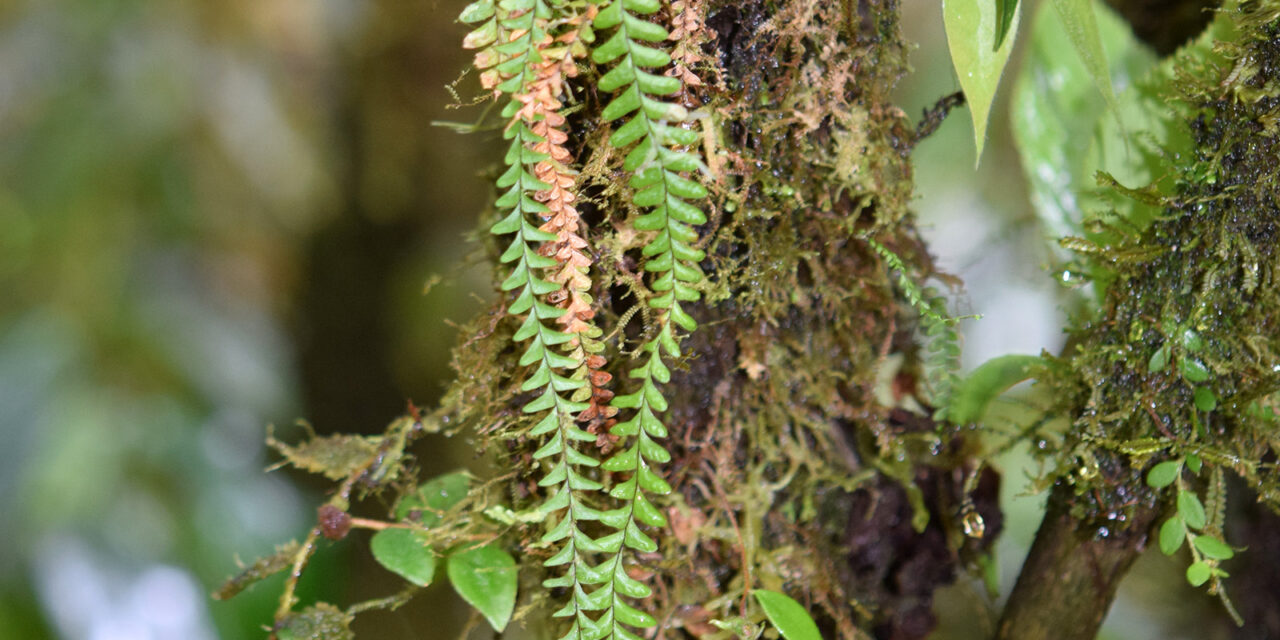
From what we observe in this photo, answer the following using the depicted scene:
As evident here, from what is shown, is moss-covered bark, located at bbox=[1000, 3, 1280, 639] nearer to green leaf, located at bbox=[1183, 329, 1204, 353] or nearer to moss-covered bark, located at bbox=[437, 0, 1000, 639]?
green leaf, located at bbox=[1183, 329, 1204, 353]

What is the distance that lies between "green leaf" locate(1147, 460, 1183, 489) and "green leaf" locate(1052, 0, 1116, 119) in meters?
0.24

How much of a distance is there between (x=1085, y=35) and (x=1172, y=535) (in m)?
0.33

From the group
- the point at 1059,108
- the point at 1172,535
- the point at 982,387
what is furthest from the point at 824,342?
the point at 1059,108

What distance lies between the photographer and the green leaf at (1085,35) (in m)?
0.53

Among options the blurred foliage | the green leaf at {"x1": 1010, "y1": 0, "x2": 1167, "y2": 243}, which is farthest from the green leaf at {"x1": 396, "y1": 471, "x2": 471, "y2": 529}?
the blurred foliage

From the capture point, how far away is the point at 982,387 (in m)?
0.66

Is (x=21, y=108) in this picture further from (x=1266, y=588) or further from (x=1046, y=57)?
(x=1266, y=588)

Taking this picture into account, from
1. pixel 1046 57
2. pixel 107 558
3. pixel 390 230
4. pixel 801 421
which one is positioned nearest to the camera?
pixel 801 421

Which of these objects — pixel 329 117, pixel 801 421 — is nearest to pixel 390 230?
pixel 329 117

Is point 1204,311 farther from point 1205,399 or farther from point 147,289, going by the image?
point 147,289

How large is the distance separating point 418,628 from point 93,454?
1.98 ft

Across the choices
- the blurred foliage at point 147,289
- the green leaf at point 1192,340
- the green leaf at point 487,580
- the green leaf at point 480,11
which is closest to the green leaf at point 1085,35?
the green leaf at point 1192,340

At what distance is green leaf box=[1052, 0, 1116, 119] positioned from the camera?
1.72ft

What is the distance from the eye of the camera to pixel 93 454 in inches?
50.8
